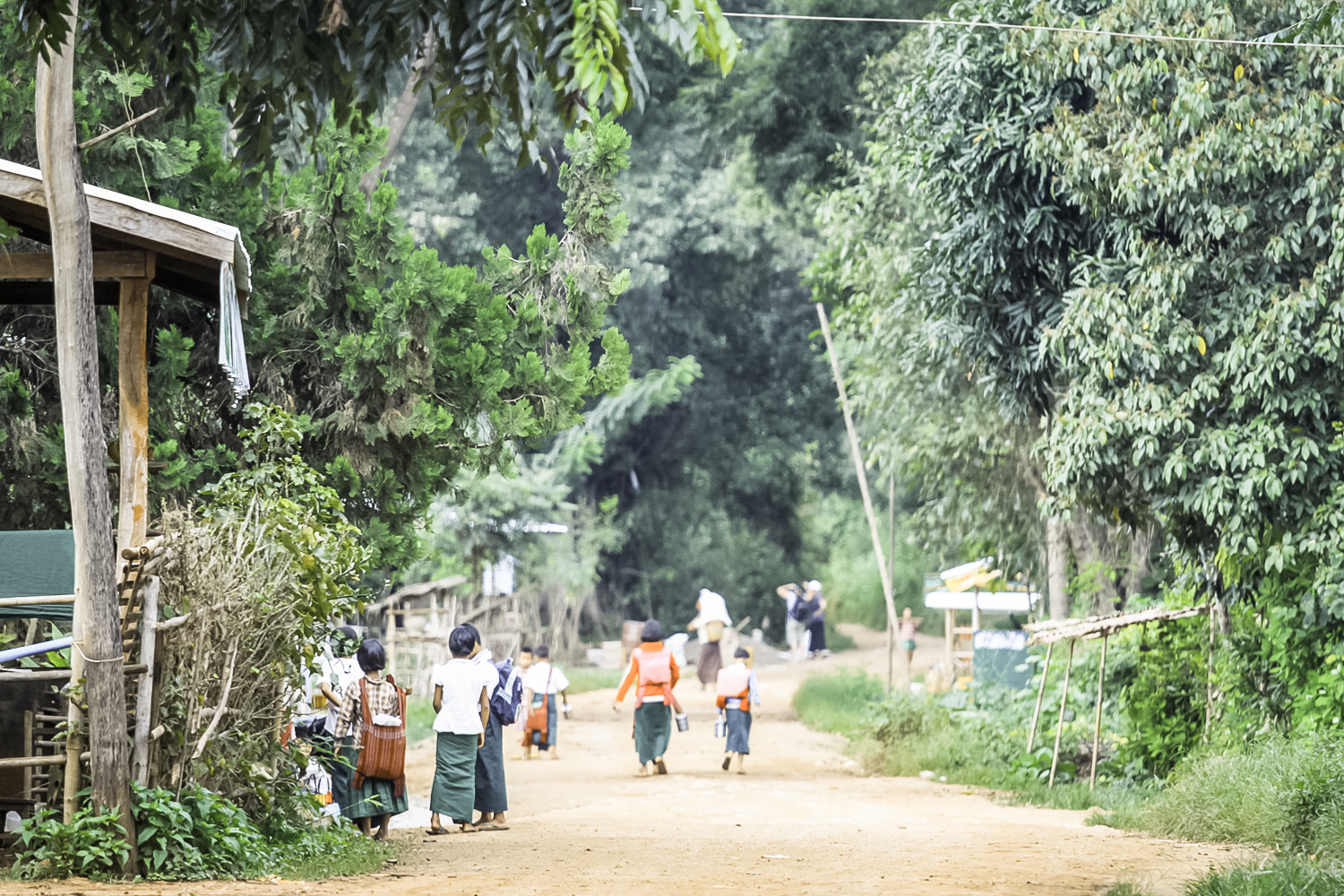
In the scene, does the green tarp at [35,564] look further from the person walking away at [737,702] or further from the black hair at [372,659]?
the person walking away at [737,702]

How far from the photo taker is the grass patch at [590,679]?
90.5 feet

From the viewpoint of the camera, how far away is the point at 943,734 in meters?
15.9

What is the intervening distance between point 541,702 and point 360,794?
7610 millimetres

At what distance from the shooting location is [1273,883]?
21.4 feet

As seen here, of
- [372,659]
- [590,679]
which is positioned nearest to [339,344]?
[372,659]

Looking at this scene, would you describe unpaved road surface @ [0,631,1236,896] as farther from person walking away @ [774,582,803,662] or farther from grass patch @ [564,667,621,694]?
person walking away @ [774,582,803,662]

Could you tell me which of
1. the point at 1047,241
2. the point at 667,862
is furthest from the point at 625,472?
the point at 667,862

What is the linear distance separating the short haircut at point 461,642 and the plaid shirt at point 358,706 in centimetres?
88

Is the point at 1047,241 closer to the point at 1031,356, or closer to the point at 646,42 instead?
the point at 1031,356

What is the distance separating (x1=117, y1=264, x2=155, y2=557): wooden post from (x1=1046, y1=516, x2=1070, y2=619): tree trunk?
41.5 feet

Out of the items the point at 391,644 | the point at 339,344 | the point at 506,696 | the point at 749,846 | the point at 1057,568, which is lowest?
the point at 749,846

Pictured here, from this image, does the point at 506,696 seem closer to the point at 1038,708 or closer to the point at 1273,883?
the point at 1038,708

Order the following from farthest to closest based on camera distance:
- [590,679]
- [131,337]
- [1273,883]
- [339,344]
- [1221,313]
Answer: [590,679] < [1221,313] < [339,344] < [131,337] < [1273,883]

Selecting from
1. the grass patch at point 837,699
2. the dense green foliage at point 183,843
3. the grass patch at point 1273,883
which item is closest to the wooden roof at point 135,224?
the dense green foliage at point 183,843
